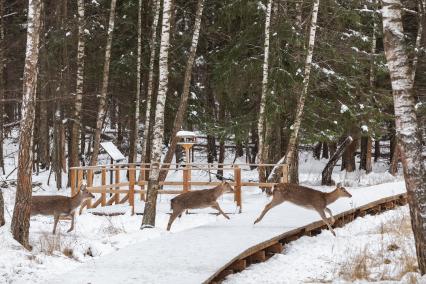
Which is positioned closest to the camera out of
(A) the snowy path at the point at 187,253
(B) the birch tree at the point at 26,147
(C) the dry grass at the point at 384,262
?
(A) the snowy path at the point at 187,253

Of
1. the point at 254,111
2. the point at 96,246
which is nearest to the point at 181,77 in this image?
the point at 254,111

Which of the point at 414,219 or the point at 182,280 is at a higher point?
the point at 414,219

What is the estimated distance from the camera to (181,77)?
24922mm

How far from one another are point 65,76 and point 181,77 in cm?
486

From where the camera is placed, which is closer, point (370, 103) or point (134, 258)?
point (134, 258)

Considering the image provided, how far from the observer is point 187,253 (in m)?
9.15

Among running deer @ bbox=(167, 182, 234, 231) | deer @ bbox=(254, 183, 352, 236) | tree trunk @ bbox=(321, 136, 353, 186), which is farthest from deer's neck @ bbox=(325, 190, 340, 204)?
tree trunk @ bbox=(321, 136, 353, 186)

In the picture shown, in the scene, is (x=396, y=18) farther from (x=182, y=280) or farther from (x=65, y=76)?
(x=65, y=76)

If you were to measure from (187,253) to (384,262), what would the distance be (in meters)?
2.97

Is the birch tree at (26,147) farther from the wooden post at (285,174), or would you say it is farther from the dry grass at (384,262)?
the wooden post at (285,174)

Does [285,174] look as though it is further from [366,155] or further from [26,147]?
[366,155]

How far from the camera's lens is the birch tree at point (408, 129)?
23.0 feet

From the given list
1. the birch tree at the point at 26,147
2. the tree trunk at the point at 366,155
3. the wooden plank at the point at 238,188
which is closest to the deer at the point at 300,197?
the wooden plank at the point at 238,188

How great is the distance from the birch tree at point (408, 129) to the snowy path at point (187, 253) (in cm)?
270
